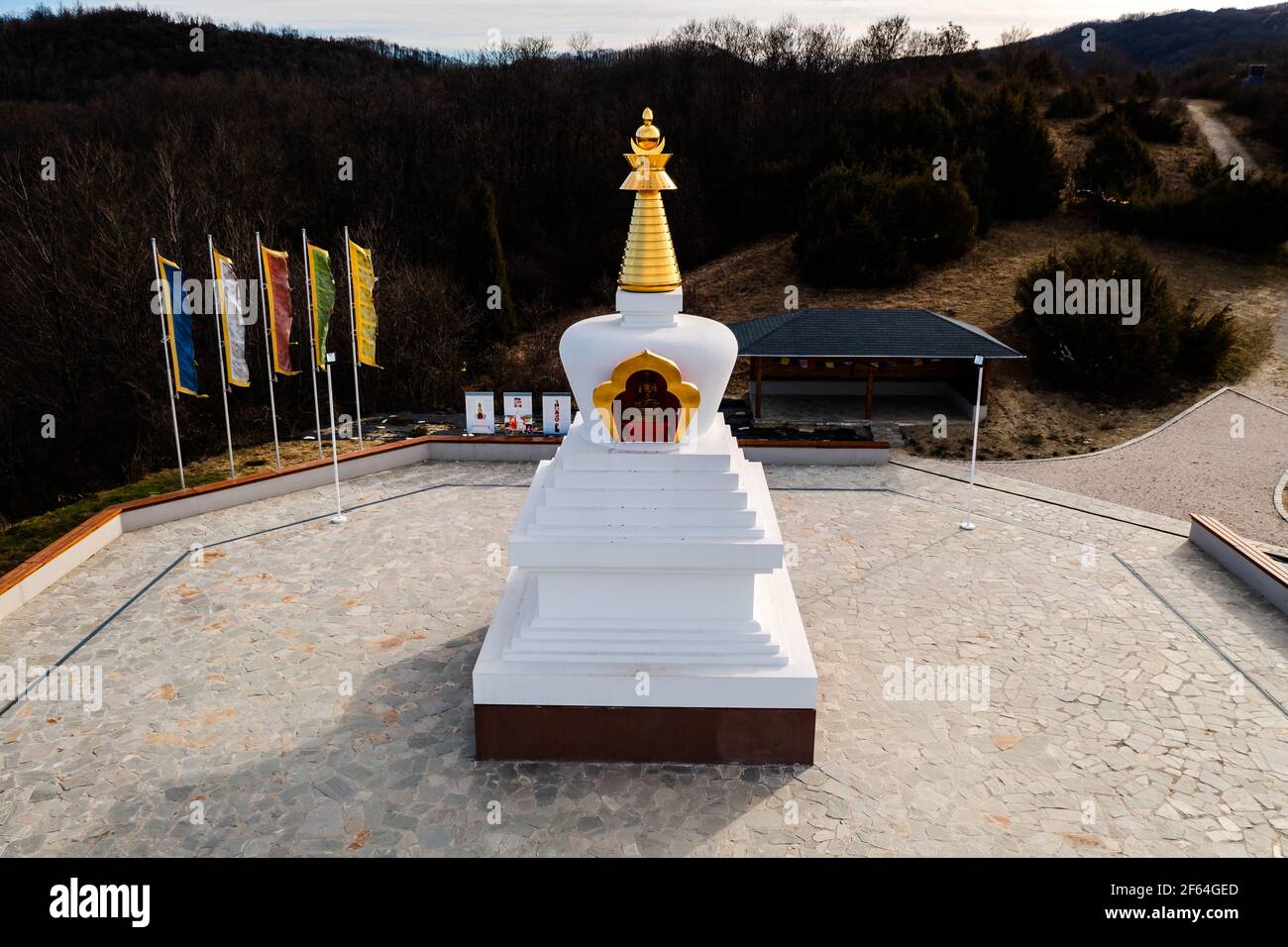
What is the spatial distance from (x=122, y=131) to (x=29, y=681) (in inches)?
1691

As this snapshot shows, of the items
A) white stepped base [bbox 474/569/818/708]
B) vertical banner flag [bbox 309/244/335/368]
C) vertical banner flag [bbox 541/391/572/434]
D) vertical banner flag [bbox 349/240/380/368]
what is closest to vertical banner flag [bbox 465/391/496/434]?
vertical banner flag [bbox 541/391/572/434]

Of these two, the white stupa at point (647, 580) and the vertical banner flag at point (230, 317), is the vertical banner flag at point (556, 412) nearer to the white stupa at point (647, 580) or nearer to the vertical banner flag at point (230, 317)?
the vertical banner flag at point (230, 317)

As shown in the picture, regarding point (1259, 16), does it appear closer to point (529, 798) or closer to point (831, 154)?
point (831, 154)

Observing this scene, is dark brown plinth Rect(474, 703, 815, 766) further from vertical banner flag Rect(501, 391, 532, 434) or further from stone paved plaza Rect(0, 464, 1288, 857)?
vertical banner flag Rect(501, 391, 532, 434)

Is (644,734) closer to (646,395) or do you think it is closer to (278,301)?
(646,395)

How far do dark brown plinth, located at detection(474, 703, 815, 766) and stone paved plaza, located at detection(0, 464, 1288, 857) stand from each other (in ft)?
0.55

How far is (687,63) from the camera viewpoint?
52938 mm

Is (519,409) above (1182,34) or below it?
below

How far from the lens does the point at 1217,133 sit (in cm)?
4494

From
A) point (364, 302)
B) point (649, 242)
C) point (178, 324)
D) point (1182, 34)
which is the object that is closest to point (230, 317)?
point (178, 324)

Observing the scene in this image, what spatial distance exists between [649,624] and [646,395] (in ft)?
7.71

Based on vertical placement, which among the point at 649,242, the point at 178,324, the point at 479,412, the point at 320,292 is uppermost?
the point at 649,242
